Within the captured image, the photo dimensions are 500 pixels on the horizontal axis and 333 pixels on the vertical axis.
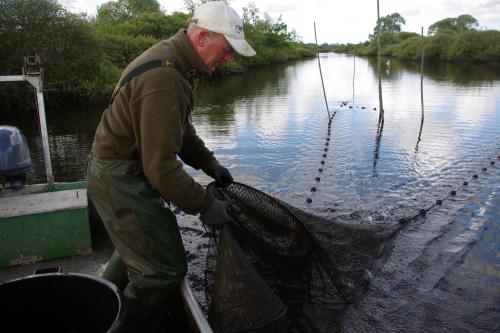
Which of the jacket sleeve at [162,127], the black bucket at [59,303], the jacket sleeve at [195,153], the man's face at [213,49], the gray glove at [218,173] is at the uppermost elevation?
the man's face at [213,49]

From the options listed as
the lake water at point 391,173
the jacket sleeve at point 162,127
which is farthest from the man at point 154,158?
the lake water at point 391,173

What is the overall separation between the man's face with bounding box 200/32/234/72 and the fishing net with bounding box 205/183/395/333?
117 cm

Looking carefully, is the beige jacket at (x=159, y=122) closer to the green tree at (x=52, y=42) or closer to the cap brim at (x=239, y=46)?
the cap brim at (x=239, y=46)

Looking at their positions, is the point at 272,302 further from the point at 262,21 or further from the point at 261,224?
the point at 262,21

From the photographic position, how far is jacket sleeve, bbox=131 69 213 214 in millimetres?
2381

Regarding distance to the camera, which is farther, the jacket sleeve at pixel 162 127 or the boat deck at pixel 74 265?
the boat deck at pixel 74 265

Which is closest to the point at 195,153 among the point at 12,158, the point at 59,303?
the point at 59,303

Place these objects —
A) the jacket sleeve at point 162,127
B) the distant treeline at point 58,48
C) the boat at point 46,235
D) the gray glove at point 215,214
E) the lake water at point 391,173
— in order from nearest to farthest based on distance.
Answer: the jacket sleeve at point 162,127 → the gray glove at point 215,214 → the boat at point 46,235 → the lake water at point 391,173 → the distant treeline at point 58,48

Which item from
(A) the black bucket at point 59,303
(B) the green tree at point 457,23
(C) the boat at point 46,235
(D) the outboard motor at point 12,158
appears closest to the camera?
(A) the black bucket at point 59,303

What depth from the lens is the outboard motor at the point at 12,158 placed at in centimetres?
447

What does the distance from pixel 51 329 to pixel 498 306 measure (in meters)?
4.62

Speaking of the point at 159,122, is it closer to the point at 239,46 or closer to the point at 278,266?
the point at 239,46

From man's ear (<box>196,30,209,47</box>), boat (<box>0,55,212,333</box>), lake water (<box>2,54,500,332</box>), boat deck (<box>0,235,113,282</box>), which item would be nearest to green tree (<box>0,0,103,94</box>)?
lake water (<box>2,54,500,332</box>)

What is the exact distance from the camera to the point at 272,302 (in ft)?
8.81
